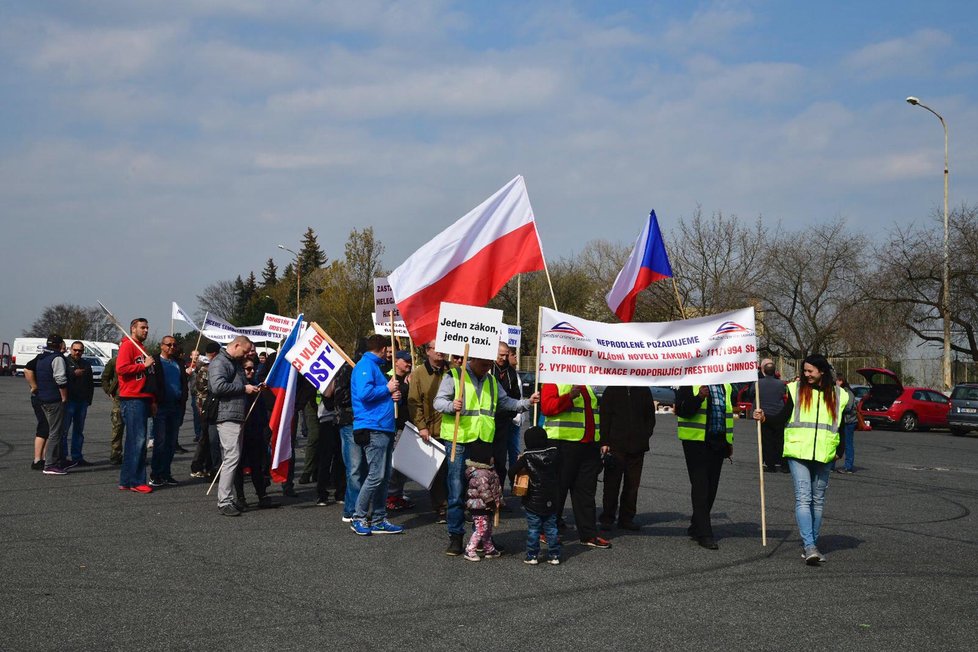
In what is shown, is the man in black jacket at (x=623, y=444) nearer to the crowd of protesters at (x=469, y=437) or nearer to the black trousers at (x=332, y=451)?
the crowd of protesters at (x=469, y=437)

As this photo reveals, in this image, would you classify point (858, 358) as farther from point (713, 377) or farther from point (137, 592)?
point (137, 592)

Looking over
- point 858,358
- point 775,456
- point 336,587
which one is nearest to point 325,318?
point 858,358

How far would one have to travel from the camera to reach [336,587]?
23.3 feet

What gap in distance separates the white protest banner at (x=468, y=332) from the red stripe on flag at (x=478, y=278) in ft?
4.86

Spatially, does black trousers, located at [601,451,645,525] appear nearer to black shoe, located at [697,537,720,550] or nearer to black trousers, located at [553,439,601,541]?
black trousers, located at [553,439,601,541]

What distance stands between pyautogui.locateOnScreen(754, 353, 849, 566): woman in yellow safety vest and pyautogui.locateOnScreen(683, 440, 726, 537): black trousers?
2.55ft

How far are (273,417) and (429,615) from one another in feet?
17.1

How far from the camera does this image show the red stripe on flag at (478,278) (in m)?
10.3

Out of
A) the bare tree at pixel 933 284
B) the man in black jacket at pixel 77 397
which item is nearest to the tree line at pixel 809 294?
the bare tree at pixel 933 284

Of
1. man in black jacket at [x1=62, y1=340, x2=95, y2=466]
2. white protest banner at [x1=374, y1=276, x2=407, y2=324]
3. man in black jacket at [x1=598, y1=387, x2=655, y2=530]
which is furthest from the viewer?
man in black jacket at [x1=62, y1=340, x2=95, y2=466]

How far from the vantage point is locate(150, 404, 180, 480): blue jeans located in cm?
1251

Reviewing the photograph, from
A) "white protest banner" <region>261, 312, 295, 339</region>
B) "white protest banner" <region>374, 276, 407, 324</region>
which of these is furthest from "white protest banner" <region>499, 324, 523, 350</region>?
"white protest banner" <region>261, 312, 295, 339</region>

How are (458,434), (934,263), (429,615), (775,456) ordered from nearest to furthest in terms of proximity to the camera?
1. (429,615)
2. (458,434)
3. (775,456)
4. (934,263)

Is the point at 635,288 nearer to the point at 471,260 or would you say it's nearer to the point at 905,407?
the point at 471,260
